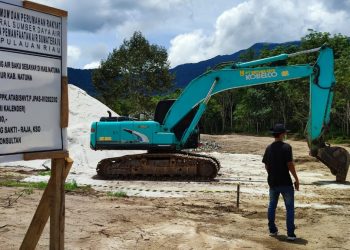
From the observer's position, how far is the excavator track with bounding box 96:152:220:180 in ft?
48.5

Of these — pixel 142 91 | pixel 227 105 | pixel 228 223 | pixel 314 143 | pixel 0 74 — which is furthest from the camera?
pixel 227 105

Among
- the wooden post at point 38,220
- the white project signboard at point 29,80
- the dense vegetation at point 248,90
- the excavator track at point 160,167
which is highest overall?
the dense vegetation at point 248,90

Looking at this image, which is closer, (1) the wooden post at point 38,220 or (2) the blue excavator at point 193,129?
(1) the wooden post at point 38,220

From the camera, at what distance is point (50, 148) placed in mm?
4336

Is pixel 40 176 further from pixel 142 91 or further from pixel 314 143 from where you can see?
pixel 142 91

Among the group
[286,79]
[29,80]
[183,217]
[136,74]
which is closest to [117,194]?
[183,217]

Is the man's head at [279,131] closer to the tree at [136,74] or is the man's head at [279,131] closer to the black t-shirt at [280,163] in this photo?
the black t-shirt at [280,163]

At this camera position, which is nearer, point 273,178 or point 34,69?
point 34,69

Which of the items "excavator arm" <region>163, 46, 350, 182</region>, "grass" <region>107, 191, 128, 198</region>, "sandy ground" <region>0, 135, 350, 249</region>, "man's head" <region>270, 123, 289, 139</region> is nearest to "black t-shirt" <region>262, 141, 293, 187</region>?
"man's head" <region>270, 123, 289, 139</region>

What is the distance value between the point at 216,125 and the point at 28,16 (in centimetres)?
6020

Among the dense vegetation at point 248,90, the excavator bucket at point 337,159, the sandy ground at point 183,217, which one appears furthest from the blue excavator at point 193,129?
the dense vegetation at point 248,90

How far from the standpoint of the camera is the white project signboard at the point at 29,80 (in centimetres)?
396

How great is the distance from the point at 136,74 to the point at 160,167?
108 ft

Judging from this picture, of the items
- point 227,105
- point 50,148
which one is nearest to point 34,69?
point 50,148
